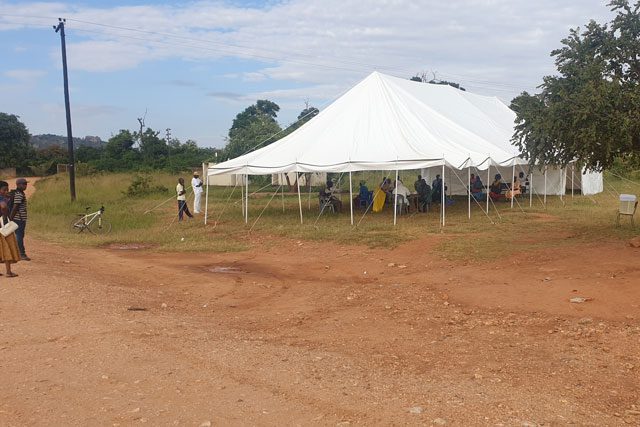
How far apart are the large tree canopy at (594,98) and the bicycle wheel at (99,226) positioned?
36.1ft

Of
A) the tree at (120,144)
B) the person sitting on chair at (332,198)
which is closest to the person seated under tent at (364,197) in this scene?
the person sitting on chair at (332,198)

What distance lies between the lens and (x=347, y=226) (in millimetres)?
15766

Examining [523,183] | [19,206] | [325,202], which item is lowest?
[325,202]

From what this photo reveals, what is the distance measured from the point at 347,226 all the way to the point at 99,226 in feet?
22.0

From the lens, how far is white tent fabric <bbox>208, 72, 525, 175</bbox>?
16.5 m

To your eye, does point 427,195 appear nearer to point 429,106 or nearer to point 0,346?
point 429,106

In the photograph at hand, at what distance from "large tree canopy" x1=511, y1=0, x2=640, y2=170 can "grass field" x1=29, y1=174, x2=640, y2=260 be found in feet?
6.91

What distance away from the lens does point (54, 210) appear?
2181cm

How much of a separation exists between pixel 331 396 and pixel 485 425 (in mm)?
1091

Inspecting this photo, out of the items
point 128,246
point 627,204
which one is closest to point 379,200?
point 627,204

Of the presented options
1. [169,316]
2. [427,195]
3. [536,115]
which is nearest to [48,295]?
[169,316]

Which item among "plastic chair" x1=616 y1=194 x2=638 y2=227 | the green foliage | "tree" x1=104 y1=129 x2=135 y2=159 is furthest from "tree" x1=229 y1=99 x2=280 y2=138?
"plastic chair" x1=616 y1=194 x2=638 y2=227

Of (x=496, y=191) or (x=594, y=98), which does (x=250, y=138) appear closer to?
(x=496, y=191)

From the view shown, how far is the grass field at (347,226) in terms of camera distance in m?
12.9
